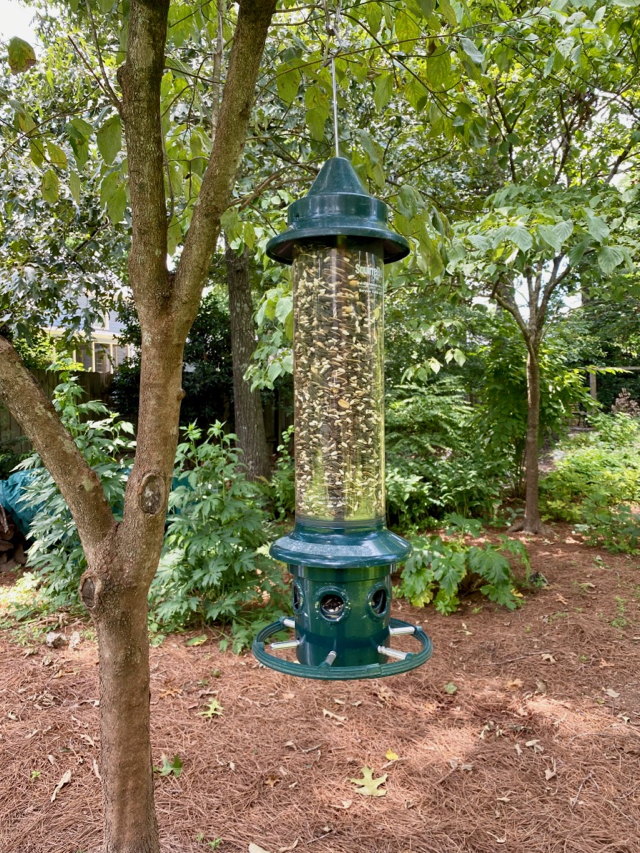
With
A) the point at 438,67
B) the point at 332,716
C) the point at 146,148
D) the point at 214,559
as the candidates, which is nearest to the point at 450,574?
the point at 332,716

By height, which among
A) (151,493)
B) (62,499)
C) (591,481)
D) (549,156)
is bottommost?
(591,481)

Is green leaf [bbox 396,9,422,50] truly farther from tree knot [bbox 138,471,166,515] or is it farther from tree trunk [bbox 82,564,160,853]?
tree trunk [bbox 82,564,160,853]

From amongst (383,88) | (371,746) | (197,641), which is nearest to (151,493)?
(383,88)

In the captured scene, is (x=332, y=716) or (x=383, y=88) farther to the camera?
(x=332, y=716)

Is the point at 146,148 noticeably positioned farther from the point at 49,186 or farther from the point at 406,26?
the point at 406,26

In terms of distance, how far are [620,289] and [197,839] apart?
159 inches

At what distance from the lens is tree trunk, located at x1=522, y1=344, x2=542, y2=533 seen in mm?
6891

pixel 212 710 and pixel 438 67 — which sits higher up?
pixel 438 67

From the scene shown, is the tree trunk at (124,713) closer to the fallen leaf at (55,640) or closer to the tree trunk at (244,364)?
the fallen leaf at (55,640)

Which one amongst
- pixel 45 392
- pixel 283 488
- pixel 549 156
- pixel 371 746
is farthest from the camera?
pixel 45 392

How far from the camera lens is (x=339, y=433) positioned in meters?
2.25

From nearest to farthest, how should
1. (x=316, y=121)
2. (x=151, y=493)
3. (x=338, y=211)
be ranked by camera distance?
(x=151, y=493)
(x=338, y=211)
(x=316, y=121)

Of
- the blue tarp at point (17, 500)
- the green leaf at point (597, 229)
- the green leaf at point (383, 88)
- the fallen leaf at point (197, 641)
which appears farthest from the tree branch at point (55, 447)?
the blue tarp at point (17, 500)

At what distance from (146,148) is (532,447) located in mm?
6140
